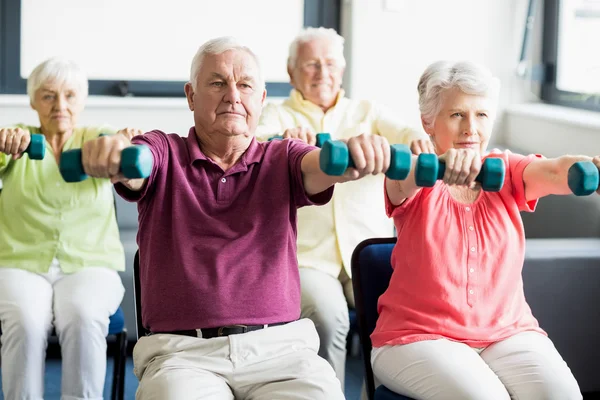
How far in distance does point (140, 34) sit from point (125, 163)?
2946 mm

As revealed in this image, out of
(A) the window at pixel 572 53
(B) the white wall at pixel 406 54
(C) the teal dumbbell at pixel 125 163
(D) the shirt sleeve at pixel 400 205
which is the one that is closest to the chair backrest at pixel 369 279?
(D) the shirt sleeve at pixel 400 205

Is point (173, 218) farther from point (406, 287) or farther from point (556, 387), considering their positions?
point (556, 387)

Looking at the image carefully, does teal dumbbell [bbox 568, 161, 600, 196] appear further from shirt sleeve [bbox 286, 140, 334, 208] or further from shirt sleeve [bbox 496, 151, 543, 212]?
shirt sleeve [bbox 286, 140, 334, 208]

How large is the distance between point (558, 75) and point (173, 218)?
3.15m

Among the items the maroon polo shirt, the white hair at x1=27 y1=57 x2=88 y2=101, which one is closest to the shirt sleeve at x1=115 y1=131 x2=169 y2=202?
the maroon polo shirt

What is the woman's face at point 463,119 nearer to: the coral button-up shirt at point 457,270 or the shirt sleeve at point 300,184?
the coral button-up shirt at point 457,270

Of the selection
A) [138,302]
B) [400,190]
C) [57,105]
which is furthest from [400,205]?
[57,105]

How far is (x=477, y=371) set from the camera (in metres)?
1.80

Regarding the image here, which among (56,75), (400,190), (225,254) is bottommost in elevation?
(225,254)

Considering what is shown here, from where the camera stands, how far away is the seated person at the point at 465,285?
1821 millimetres

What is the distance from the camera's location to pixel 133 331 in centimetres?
345

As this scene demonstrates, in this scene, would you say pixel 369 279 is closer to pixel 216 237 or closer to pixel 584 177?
pixel 216 237

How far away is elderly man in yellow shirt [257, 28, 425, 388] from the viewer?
8.27 ft

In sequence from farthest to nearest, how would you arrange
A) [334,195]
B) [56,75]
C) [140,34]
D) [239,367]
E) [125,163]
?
1. [140,34]
2. [56,75]
3. [334,195]
4. [239,367]
5. [125,163]
